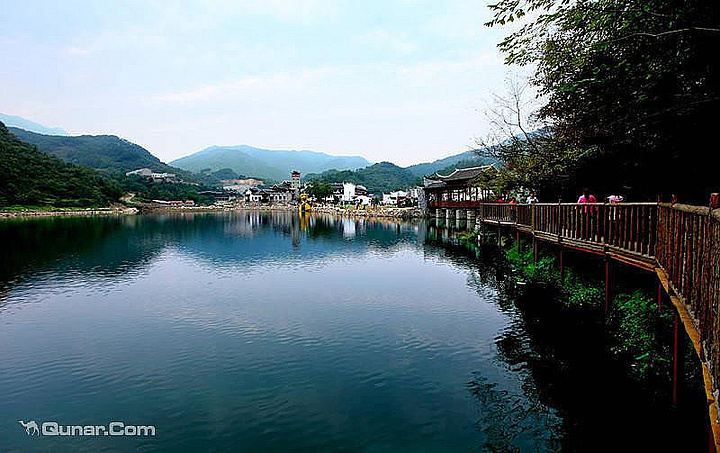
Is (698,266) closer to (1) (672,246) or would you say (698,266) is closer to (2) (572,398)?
(1) (672,246)

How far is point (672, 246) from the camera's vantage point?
777 cm

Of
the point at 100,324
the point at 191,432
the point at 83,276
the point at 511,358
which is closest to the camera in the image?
the point at 191,432

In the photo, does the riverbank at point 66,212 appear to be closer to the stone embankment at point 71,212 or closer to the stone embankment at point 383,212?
the stone embankment at point 71,212

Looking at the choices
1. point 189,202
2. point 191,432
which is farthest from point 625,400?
point 189,202

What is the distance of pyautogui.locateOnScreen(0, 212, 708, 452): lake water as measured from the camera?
350 inches

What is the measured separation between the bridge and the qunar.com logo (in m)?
9.44

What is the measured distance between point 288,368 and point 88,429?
470 centimetres

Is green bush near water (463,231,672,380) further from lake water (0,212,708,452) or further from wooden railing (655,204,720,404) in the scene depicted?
wooden railing (655,204,720,404)

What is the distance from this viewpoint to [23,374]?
1189 cm

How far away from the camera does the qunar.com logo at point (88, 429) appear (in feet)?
29.6

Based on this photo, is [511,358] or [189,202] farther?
[189,202]

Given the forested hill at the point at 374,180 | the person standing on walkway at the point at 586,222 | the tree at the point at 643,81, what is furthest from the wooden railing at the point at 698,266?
the forested hill at the point at 374,180

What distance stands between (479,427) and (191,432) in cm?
580

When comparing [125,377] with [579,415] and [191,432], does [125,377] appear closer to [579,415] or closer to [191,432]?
[191,432]
